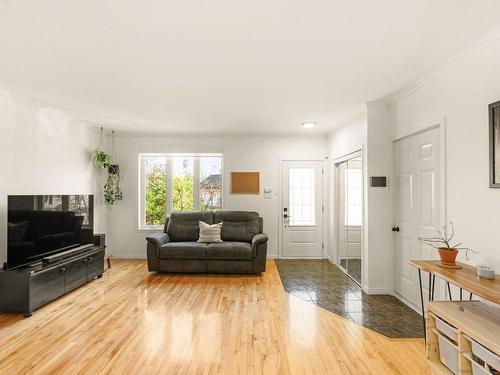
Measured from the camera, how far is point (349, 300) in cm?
368

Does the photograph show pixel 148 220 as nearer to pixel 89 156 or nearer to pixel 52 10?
pixel 89 156

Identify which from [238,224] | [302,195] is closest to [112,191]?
[238,224]

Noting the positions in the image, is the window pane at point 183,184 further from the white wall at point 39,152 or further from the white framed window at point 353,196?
the white framed window at point 353,196

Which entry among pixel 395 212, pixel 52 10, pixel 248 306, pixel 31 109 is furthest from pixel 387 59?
pixel 31 109

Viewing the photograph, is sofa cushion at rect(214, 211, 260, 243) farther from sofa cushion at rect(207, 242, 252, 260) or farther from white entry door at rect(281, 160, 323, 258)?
white entry door at rect(281, 160, 323, 258)

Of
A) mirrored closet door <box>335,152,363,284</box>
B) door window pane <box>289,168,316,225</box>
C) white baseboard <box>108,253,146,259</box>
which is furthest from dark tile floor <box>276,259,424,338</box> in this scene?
white baseboard <box>108,253,146,259</box>

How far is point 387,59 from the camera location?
263cm

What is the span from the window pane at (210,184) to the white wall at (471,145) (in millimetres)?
3999

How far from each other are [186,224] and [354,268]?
298 cm

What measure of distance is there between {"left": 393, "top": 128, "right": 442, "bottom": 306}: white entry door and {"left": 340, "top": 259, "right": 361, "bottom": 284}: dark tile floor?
0.80 metres

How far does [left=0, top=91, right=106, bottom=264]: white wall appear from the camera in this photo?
3516 mm

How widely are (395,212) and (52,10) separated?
398cm

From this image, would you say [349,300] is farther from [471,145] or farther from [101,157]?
[101,157]

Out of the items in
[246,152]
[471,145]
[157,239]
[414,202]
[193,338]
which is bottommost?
[193,338]
